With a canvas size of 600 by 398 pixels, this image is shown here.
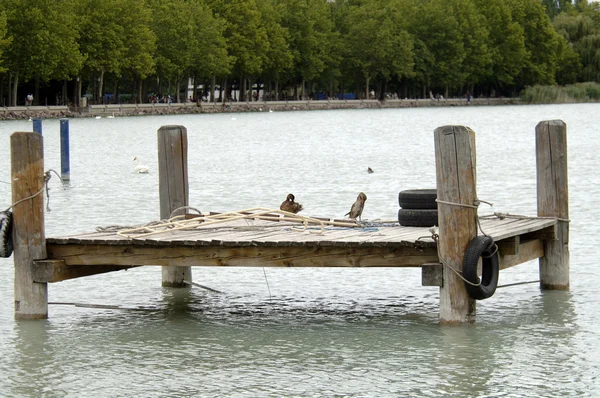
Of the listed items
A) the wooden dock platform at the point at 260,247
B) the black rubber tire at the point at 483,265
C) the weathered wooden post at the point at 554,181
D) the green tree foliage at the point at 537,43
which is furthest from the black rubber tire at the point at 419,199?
the green tree foliage at the point at 537,43

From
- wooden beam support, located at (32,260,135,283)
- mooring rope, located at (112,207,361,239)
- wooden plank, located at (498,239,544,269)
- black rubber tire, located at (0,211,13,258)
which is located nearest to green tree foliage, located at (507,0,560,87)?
wooden plank, located at (498,239,544,269)

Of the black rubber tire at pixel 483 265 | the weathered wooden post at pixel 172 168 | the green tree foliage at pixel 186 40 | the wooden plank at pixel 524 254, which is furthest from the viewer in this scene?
the green tree foliage at pixel 186 40

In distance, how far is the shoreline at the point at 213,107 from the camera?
104 m

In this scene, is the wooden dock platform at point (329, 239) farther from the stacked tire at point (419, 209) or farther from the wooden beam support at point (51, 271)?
the stacked tire at point (419, 209)

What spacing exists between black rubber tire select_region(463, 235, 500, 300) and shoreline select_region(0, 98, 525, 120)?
88433mm

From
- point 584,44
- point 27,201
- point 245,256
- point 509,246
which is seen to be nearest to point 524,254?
point 509,246

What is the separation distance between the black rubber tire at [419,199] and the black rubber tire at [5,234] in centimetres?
451

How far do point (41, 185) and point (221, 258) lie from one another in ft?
7.24

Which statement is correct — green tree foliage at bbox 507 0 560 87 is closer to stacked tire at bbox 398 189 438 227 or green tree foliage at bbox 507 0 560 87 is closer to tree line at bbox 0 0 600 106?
tree line at bbox 0 0 600 106

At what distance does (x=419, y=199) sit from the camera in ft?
46.8

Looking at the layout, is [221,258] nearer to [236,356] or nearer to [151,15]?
[236,356]

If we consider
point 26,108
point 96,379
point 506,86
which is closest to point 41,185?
point 96,379

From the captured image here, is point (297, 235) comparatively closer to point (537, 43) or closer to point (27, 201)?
point (27, 201)

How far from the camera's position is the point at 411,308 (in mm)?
15125
